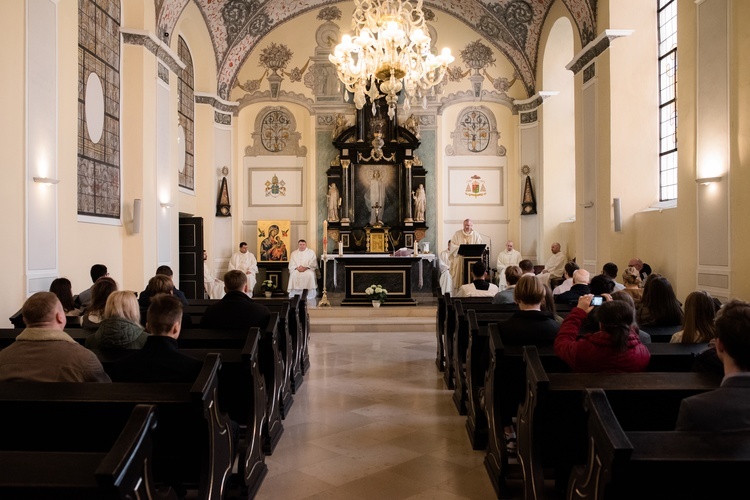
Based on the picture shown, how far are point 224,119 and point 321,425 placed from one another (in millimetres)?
12210

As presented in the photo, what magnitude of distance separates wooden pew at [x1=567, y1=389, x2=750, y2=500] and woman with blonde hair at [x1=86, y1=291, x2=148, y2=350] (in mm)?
2997

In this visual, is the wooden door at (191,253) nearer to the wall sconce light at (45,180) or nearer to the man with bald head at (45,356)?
the wall sconce light at (45,180)

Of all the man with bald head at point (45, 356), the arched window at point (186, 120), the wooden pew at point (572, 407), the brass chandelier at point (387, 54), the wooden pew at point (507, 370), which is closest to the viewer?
the wooden pew at point (572, 407)

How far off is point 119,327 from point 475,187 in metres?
13.5

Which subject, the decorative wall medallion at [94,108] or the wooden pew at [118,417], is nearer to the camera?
the wooden pew at [118,417]

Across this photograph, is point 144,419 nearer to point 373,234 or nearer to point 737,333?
point 737,333

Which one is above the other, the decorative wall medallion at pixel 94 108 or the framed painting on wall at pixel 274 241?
the decorative wall medallion at pixel 94 108

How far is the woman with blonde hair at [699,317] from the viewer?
12.5 ft

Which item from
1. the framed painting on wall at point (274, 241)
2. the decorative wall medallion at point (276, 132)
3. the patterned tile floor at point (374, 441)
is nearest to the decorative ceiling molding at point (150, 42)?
the decorative wall medallion at point (276, 132)

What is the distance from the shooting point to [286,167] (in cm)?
1656

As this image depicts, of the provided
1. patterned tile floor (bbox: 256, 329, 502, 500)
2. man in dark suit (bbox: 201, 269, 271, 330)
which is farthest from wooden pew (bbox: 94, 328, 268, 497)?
man in dark suit (bbox: 201, 269, 271, 330)

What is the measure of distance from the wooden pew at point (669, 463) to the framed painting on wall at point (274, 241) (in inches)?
573

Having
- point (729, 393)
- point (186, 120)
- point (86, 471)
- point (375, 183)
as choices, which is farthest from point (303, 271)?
point (86, 471)

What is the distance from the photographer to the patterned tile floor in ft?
13.1
